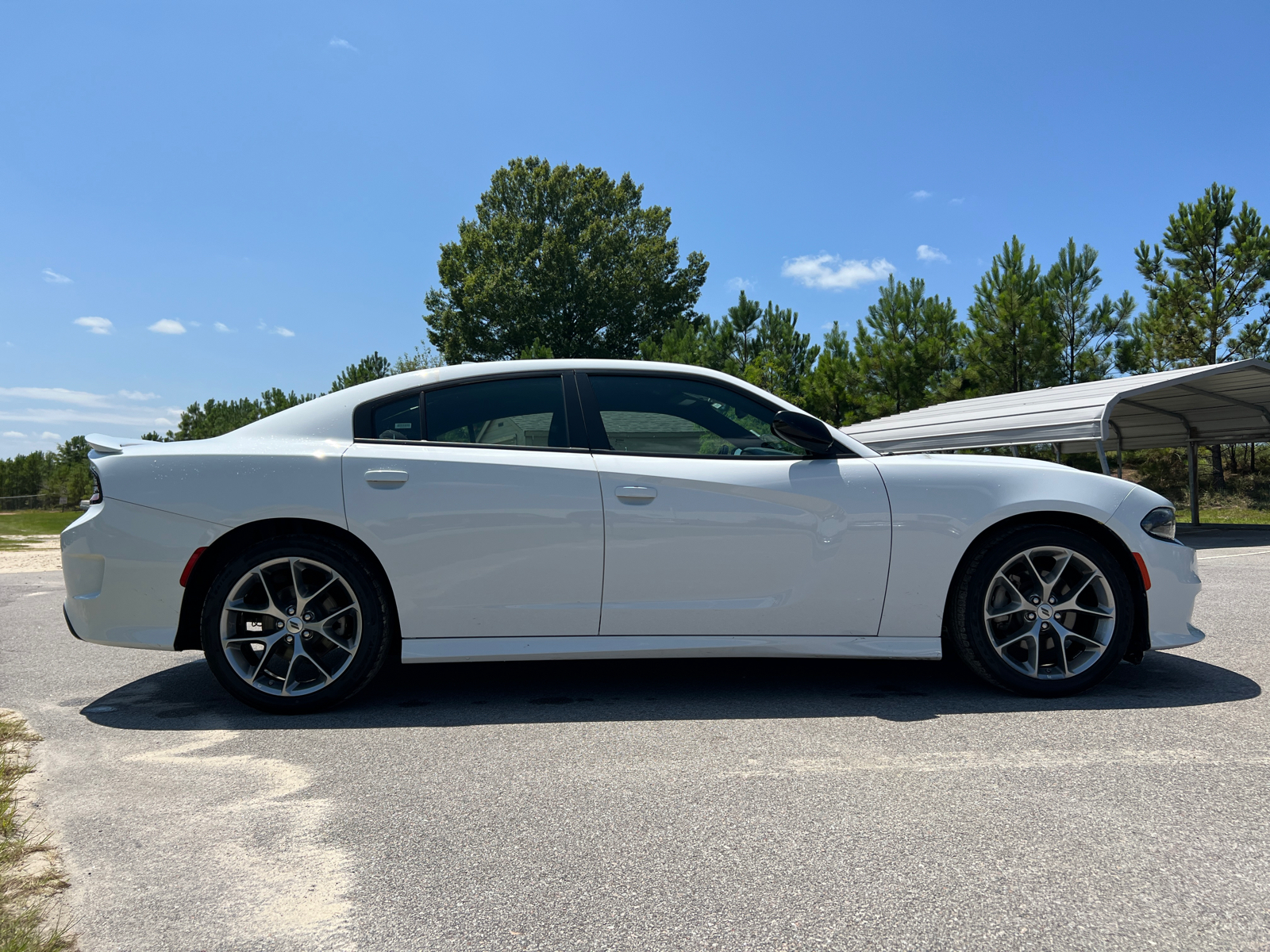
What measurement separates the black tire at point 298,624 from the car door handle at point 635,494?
1.08m

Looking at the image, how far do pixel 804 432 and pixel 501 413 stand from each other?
4.40ft

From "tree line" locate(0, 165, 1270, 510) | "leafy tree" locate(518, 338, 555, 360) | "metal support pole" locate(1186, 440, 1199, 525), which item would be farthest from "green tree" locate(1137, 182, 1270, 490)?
"leafy tree" locate(518, 338, 555, 360)

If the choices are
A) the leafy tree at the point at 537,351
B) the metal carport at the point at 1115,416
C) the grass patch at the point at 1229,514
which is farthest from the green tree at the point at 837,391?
the leafy tree at the point at 537,351

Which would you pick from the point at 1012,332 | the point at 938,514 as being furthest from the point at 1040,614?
the point at 1012,332

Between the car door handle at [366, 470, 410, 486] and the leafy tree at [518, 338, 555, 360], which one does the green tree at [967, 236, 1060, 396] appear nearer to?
the leafy tree at [518, 338, 555, 360]

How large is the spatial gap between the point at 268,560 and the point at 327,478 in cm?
41

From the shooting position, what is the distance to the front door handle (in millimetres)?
3664

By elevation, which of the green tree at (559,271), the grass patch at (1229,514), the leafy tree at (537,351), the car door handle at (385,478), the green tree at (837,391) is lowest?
the grass patch at (1229,514)

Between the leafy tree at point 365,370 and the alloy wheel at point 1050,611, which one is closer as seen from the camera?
the alloy wheel at point 1050,611

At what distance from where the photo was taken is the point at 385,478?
367 cm

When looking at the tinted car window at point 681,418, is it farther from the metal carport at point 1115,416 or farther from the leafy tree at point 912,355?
the leafy tree at point 912,355

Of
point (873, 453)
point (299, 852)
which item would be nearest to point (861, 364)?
point (873, 453)

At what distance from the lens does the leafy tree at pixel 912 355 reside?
93.4 ft

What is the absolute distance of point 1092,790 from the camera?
2691 millimetres
